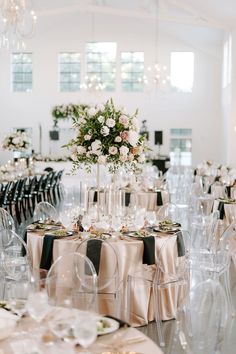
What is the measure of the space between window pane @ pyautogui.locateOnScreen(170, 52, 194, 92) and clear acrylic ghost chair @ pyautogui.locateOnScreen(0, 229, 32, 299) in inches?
671

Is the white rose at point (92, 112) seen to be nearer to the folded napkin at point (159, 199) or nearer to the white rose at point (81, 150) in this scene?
the white rose at point (81, 150)

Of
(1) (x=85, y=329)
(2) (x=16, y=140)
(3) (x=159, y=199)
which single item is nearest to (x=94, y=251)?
(1) (x=85, y=329)

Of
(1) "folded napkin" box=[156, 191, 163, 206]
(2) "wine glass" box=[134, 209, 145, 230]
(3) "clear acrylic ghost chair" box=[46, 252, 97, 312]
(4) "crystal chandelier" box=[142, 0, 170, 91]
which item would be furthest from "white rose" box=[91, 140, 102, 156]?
(4) "crystal chandelier" box=[142, 0, 170, 91]

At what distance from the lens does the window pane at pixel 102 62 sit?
2198 centimetres

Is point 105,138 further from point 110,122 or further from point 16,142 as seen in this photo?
point 16,142

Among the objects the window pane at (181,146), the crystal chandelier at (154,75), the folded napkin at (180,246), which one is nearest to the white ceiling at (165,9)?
the crystal chandelier at (154,75)

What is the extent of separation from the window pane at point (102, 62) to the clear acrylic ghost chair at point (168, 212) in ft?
48.4

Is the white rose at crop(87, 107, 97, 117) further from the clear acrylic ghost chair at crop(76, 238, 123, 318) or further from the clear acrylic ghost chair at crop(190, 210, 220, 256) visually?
the clear acrylic ghost chair at crop(190, 210, 220, 256)

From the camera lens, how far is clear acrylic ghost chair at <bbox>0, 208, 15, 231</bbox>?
6.15 meters

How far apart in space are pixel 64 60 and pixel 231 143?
8336 mm

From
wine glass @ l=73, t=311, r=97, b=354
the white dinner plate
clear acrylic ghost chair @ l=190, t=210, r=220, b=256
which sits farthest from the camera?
clear acrylic ghost chair @ l=190, t=210, r=220, b=256

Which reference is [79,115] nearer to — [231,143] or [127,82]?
[231,143]

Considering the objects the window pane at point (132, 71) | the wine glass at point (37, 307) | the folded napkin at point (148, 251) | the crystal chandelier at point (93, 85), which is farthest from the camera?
the window pane at point (132, 71)

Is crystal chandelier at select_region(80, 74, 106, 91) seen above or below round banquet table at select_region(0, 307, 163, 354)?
above
